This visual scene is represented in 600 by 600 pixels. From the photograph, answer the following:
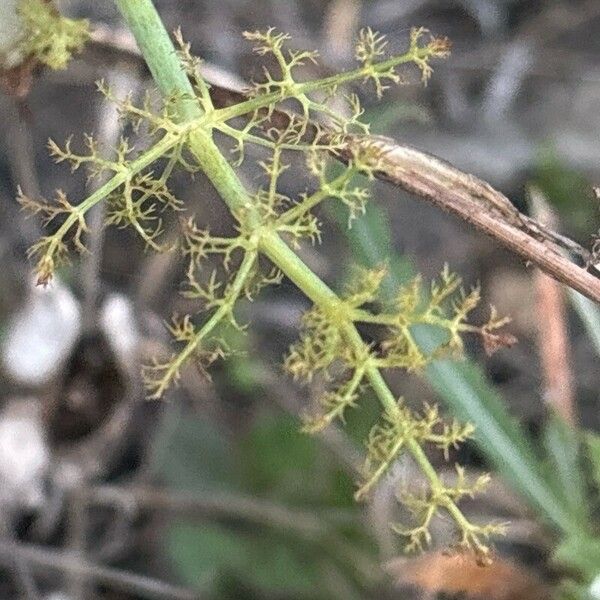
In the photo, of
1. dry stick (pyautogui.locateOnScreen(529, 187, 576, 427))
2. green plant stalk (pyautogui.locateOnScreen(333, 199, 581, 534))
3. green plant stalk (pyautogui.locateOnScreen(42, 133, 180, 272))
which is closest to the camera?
green plant stalk (pyautogui.locateOnScreen(42, 133, 180, 272))

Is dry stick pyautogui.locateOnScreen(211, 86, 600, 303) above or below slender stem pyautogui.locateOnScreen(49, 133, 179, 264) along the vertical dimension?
below

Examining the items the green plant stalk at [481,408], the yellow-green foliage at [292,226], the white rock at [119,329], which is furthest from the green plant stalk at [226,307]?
the white rock at [119,329]

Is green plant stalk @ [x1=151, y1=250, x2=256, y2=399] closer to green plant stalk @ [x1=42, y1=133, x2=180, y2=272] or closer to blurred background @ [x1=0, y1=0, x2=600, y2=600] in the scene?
green plant stalk @ [x1=42, y1=133, x2=180, y2=272]

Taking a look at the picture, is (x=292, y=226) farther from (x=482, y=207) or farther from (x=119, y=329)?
(x=119, y=329)

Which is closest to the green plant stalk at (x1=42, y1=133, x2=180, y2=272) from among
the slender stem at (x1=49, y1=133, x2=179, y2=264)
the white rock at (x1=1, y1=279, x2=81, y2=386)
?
the slender stem at (x1=49, y1=133, x2=179, y2=264)

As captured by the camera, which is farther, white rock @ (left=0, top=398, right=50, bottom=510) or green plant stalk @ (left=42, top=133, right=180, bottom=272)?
white rock @ (left=0, top=398, right=50, bottom=510)

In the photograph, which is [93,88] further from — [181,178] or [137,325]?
[137,325]

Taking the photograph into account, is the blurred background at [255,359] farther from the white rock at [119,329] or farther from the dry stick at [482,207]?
the dry stick at [482,207]
